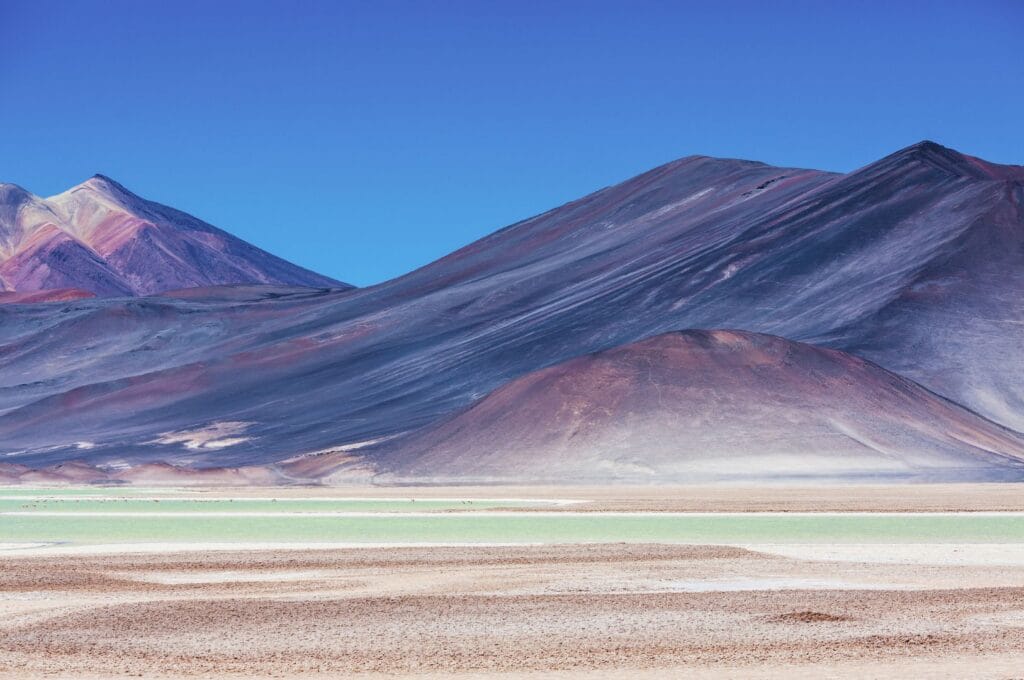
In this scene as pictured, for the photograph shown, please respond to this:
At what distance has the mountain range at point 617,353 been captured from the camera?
242ft

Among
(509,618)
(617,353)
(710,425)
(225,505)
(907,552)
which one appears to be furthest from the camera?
(617,353)

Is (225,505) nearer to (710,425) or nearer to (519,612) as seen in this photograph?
(710,425)

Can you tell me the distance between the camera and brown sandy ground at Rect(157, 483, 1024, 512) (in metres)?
46.7

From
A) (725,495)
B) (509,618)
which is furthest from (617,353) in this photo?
(509,618)

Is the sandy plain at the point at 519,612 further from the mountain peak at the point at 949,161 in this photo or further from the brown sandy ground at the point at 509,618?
the mountain peak at the point at 949,161

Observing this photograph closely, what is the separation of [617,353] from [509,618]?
205 feet

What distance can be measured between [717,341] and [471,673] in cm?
6712

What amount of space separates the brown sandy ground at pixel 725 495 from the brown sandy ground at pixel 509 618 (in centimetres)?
2216

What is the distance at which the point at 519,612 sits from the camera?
17984 millimetres

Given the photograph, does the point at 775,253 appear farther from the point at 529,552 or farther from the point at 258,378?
the point at 529,552

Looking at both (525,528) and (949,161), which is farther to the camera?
(949,161)

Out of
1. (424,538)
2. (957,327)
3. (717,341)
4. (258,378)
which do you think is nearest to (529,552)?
(424,538)

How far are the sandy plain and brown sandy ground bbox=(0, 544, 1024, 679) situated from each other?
0.14ft

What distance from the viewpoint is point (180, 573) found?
76.1ft
